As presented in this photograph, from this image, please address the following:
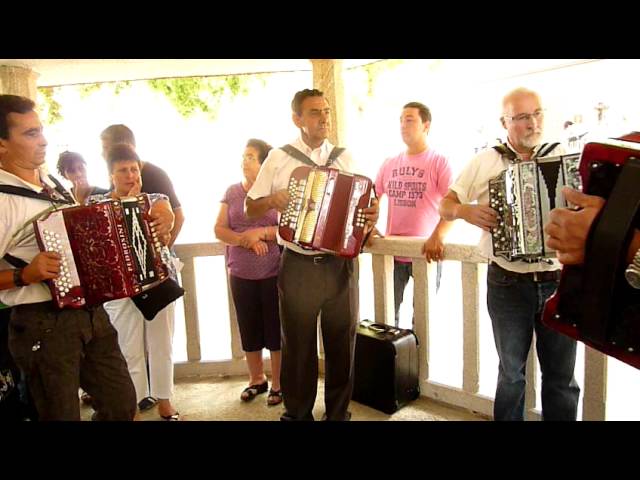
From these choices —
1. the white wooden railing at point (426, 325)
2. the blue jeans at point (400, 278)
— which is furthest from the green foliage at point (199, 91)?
the blue jeans at point (400, 278)

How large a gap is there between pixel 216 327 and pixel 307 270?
2.60 meters

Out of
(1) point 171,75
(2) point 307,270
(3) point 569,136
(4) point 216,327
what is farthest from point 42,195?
(3) point 569,136

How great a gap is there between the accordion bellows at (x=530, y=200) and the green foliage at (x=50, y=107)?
7.22m

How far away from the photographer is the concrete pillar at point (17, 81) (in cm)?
458

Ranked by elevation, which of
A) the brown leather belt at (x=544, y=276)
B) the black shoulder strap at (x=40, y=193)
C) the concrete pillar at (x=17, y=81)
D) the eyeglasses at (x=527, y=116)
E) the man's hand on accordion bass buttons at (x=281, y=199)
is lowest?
the brown leather belt at (x=544, y=276)

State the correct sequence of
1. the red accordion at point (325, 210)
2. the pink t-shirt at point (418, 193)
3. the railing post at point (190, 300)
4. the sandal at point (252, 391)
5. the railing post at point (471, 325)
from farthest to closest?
Answer: the pink t-shirt at point (418, 193)
the railing post at point (190, 300)
the sandal at point (252, 391)
the railing post at point (471, 325)
the red accordion at point (325, 210)

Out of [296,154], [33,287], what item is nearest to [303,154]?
[296,154]

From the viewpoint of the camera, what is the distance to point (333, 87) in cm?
360

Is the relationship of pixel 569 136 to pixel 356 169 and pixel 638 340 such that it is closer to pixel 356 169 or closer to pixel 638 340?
pixel 356 169

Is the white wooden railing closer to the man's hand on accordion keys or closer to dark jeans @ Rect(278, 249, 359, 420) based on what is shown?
dark jeans @ Rect(278, 249, 359, 420)

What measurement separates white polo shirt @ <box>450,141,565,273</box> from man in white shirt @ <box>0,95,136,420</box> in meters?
1.98

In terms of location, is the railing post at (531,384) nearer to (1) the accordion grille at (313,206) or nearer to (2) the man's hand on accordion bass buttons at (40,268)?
(1) the accordion grille at (313,206)

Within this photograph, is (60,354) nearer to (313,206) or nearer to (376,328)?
(313,206)

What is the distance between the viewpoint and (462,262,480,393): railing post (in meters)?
2.78
